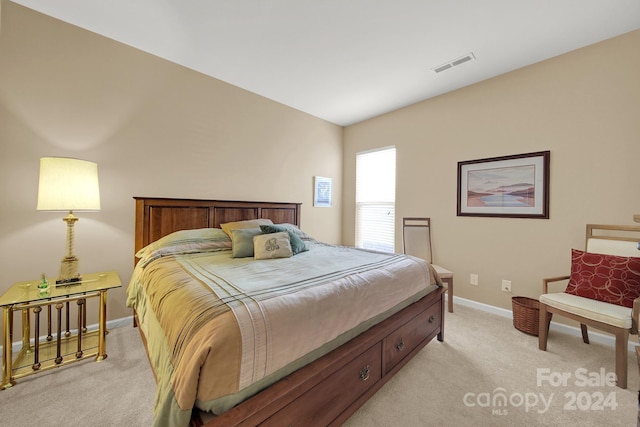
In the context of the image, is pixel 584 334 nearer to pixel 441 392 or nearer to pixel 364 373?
pixel 441 392

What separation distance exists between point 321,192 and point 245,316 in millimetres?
3334

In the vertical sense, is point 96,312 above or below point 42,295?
below

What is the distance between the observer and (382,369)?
1.57m

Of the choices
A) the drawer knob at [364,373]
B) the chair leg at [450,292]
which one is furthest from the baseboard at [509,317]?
the drawer knob at [364,373]

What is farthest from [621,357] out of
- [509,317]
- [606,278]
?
[509,317]

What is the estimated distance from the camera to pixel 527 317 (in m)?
2.37

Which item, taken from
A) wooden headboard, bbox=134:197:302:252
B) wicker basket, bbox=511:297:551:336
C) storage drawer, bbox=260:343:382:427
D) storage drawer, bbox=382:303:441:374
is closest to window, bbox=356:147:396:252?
wooden headboard, bbox=134:197:302:252

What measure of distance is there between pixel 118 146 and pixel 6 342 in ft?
5.58

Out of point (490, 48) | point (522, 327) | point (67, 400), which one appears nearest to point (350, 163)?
point (490, 48)

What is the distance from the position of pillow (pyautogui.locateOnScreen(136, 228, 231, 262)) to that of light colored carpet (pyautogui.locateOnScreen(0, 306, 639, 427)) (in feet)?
2.66

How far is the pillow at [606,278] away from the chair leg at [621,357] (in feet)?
1.17

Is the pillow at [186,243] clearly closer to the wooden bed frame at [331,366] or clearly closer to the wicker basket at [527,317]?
the wooden bed frame at [331,366]

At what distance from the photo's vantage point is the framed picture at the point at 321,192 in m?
4.16

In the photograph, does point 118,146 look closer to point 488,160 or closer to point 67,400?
point 67,400
